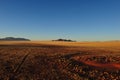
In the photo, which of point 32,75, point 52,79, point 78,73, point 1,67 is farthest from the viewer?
point 1,67

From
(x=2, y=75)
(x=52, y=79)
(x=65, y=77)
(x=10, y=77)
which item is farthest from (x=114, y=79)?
(x=2, y=75)

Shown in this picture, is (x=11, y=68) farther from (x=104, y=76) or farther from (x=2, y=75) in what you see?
(x=104, y=76)

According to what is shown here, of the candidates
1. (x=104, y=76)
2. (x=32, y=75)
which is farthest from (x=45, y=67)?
(x=104, y=76)

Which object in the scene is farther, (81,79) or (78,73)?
(78,73)

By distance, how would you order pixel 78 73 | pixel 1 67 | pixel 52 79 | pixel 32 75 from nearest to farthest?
1. pixel 52 79
2. pixel 32 75
3. pixel 78 73
4. pixel 1 67

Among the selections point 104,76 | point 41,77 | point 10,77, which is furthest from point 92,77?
point 10,77

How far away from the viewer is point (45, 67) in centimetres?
1477

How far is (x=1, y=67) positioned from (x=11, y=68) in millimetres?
1017

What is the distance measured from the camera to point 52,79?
37.9 feet

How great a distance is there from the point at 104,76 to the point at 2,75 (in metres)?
7.86

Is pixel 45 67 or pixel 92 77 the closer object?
pixel 92 77

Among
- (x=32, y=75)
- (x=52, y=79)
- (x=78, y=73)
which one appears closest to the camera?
(x=52, y=79)

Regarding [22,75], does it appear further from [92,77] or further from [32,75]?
[92,77]

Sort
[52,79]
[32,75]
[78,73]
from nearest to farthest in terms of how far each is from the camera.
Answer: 1. [52,79]
2. [32,75]
3. [78,73]
